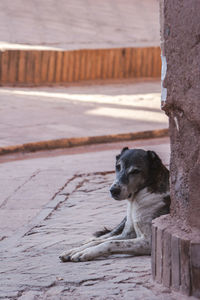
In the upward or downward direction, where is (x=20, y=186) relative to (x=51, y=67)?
downward

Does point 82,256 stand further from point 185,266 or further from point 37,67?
point 37,67

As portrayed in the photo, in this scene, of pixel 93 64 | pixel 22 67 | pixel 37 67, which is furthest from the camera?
pixel 93 64

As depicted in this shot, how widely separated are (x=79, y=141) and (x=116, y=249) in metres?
5.18

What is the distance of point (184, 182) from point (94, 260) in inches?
44.6

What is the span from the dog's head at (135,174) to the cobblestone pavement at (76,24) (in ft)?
32.4

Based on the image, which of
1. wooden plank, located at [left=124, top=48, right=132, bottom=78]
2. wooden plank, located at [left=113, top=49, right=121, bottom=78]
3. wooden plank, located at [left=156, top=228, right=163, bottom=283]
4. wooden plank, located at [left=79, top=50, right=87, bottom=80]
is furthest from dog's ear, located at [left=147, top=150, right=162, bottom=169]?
wooden plank, located at [left=124, top=48, right=132, bottom=78]

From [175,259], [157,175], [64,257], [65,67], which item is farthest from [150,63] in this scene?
[175,259]

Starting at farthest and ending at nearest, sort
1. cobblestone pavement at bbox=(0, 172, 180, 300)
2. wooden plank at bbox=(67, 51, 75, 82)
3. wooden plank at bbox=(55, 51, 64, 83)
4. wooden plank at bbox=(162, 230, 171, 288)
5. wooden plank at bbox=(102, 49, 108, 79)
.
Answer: wooden plank at bbox=(102, 49, 108, 79) → wooden plank at bbox=(67, 51, 75, 82) → wooden plank at bbox=(55, 51, 64, 83) → cobblestone pavement at bbox=(0, 172, 180, 300) → wooden plank at bbox=(162, 230, 171, 288)

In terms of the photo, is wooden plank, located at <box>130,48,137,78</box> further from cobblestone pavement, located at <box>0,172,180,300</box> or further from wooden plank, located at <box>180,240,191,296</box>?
wooden plank, located at <box>180,240,191,296</box>

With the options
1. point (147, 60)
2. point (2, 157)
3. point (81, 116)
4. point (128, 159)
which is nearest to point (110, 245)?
point (128, 159)

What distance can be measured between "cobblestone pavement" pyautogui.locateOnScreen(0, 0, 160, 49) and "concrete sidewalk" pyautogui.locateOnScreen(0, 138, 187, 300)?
627 cm

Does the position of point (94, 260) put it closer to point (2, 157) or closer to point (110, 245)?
point (110, 245)

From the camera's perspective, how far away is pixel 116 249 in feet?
14.0

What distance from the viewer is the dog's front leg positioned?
423cm
